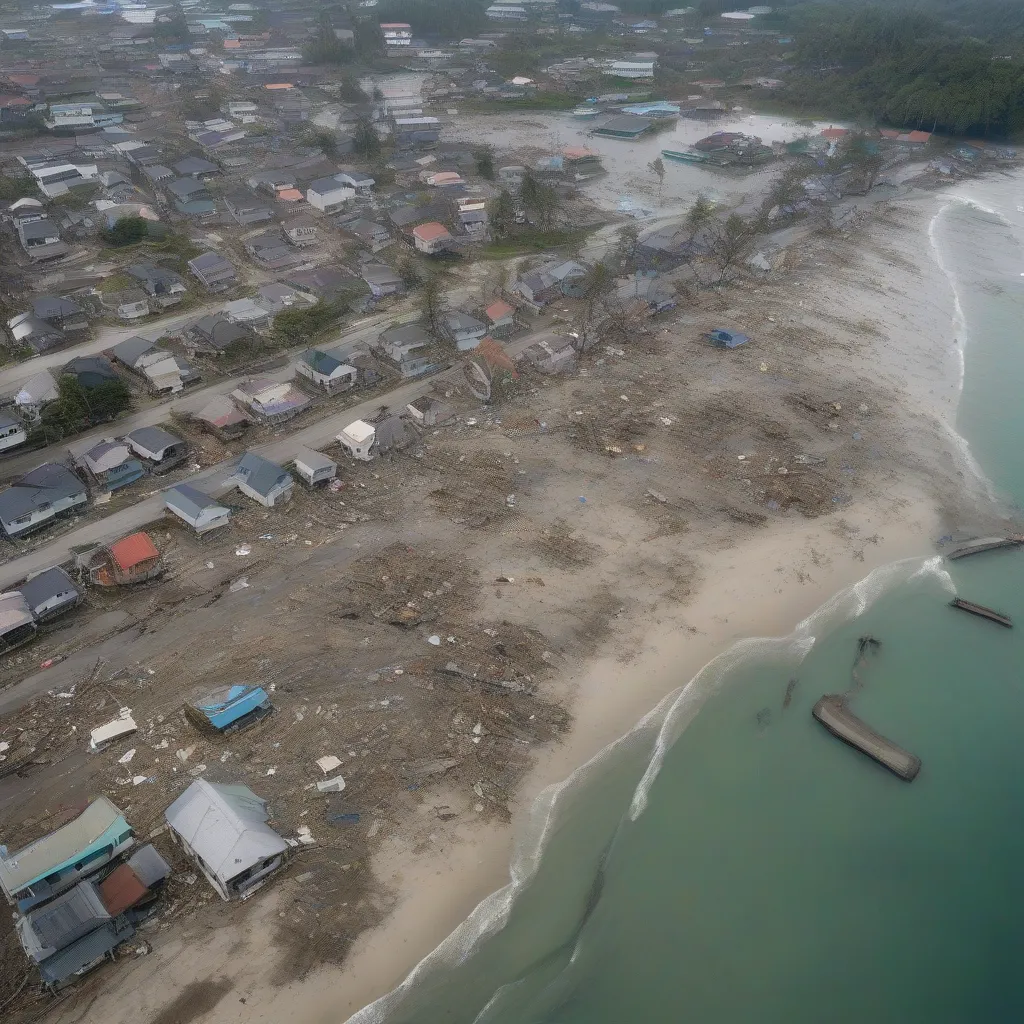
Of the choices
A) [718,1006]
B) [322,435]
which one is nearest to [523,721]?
[718,1006]

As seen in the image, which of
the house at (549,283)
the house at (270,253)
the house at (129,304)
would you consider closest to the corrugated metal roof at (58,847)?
the house at (129,304)

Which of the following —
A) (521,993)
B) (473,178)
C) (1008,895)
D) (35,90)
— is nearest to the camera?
(521,993)

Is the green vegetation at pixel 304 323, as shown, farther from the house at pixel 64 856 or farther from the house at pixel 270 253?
the house at pixel 64 856

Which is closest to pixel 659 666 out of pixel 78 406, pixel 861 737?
pixel 861 737

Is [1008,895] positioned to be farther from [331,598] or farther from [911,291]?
[911,291]

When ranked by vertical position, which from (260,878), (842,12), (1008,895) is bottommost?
(1008,895)

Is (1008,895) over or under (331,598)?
under

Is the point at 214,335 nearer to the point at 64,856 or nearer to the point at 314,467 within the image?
the point at 314,467
